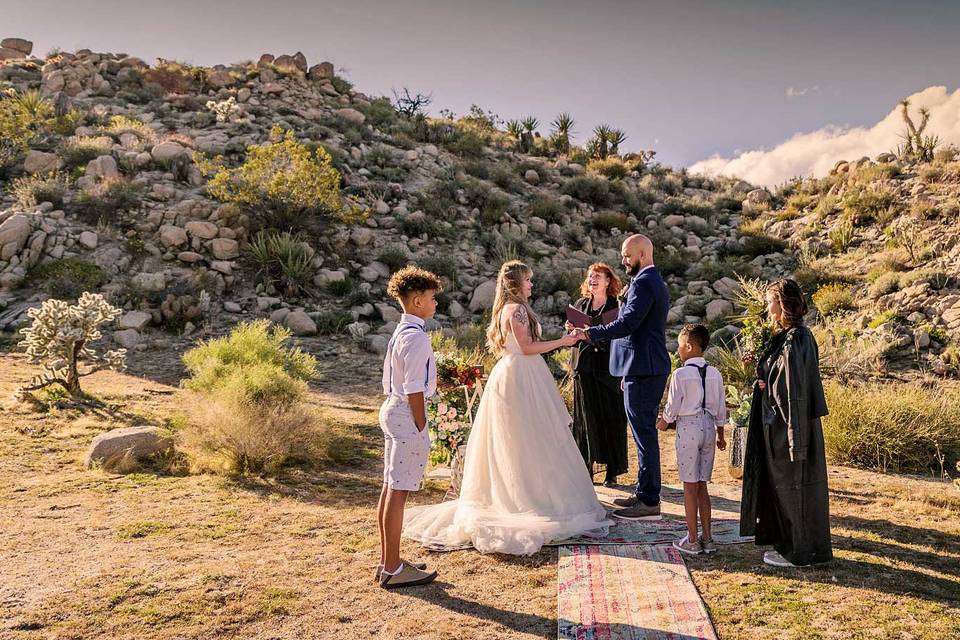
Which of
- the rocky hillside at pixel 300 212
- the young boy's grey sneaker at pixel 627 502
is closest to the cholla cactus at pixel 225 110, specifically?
the rocky hillside at pixel 300 212

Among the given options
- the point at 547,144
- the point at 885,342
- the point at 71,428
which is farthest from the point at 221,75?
the point at 885,342

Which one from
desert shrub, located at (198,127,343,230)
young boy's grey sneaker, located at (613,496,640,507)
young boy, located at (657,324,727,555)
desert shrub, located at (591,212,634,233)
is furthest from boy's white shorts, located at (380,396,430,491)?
desert shrub, located at (591,212,634,233)

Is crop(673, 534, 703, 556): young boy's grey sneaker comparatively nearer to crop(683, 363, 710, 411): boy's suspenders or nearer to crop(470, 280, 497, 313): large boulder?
crop(683, 363, 710, 411): boy's suspenders

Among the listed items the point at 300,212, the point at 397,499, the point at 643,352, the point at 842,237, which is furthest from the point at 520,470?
the point at 842,237

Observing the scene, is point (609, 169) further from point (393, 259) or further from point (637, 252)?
point (637, 252)

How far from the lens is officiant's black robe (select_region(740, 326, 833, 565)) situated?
3893 mm

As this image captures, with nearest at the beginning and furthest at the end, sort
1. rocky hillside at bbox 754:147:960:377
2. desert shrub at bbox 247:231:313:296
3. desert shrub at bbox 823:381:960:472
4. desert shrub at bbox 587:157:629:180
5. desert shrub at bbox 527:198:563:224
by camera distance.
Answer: desert shrub at bbox 823:381:960:472 < rocky hillside at bbox 754:147:960:377 < desert shrub at bbox 247:231:313:296 < desert shrub at bbox 527:198:563:224 < desert shrub at bbox 587:157:629:180

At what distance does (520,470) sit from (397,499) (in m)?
1.20

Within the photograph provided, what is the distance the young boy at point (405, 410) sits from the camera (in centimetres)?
369

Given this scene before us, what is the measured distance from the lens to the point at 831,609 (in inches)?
138

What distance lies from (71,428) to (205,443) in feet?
6.85

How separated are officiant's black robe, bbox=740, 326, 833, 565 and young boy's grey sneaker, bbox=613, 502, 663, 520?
101 centimetres

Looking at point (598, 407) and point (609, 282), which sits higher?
point (609, 282)

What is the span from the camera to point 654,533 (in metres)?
4.70
